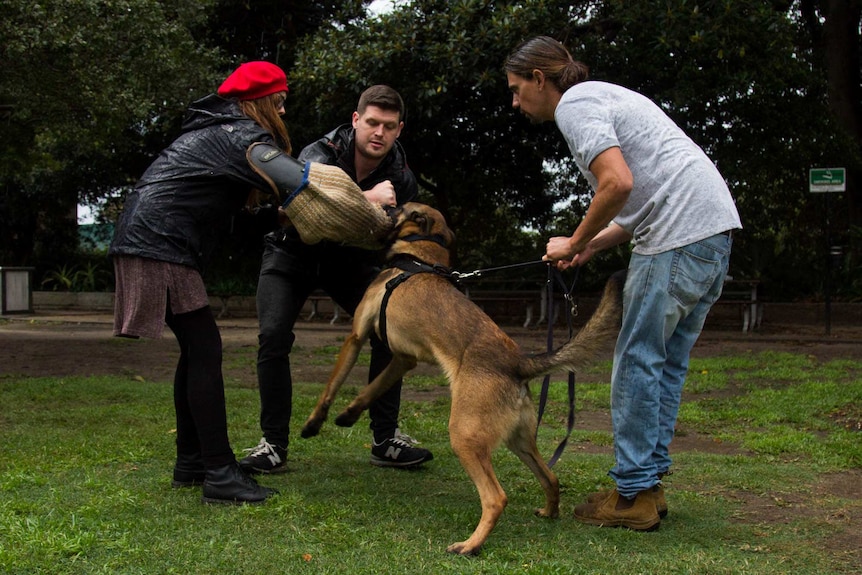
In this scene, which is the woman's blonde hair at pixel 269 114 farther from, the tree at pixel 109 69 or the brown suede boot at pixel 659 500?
the tree at pixel 109 69

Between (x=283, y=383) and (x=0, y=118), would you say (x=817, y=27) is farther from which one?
(x=283, y=383)

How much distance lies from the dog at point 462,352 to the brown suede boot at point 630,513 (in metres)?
0.23

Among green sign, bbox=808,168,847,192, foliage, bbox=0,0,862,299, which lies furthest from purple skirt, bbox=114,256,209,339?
green sign, bbox=808,168,847,192

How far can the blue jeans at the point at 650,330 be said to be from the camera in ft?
12.5

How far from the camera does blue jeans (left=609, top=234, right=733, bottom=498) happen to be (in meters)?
3.80

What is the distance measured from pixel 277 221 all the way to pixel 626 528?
2453mm

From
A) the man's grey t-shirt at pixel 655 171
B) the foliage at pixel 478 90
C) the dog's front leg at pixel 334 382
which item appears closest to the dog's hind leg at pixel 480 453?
the dog's front leg at pixel 334 382

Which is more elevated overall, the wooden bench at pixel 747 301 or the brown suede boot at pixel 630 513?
the wooden bench at pixel 747 301

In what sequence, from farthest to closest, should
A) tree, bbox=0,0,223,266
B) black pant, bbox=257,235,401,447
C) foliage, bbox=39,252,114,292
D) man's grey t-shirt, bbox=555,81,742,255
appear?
foliage, bbox=39,252,114,292, tree, bbox=0,0,223,266, black pant, bbox=257,235,401,447, man's grey t-shirt, bbox=555,81,742,255

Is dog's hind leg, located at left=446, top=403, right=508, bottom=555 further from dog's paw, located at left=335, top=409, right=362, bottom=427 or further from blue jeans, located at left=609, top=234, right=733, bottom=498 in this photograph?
dog's paw, located at left=335, top=409, right=362, bottom=427

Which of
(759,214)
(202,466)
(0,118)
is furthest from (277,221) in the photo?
(759,214)

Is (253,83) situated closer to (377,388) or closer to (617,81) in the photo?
(377,388)

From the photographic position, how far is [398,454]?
510 centimetres

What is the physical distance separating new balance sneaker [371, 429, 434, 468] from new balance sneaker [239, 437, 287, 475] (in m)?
0.57
